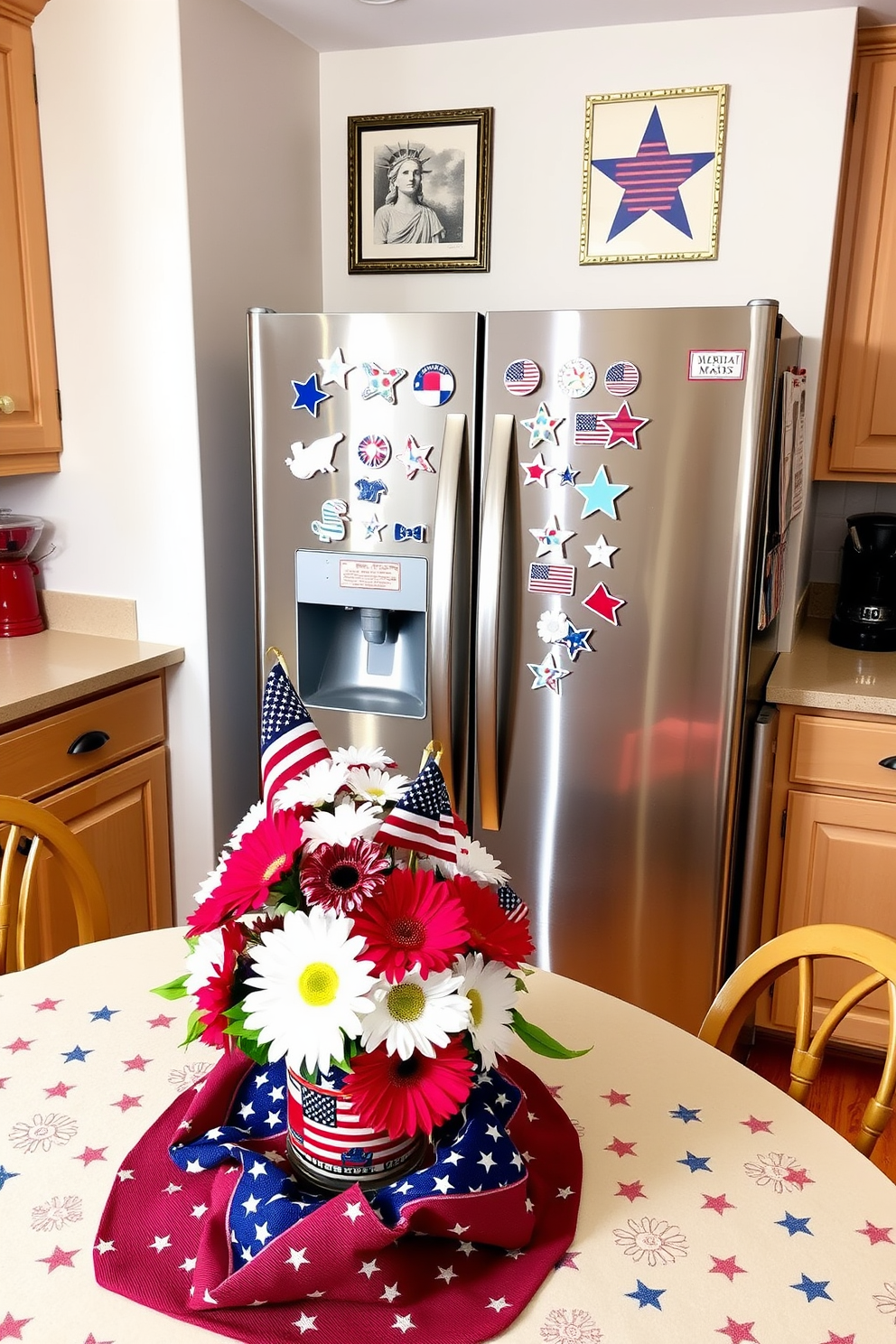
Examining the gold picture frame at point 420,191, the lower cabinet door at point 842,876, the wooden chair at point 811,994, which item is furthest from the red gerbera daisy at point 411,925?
the gold picture frame at point 420,191

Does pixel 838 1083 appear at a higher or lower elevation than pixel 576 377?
lower

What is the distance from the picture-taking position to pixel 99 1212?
2.96 feet

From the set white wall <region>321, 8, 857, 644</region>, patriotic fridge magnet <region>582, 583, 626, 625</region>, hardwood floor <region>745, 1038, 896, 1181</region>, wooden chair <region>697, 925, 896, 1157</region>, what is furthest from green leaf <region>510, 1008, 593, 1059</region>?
white wall <region>321, 8, 857, 644</region>

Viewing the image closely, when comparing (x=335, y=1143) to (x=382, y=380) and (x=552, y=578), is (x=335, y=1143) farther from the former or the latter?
(x=382, y=380)

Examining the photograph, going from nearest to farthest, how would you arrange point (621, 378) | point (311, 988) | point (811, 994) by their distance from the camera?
point (311, 988)
point (811, 994)
point (621, 378)

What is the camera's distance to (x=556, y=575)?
2072 millimetres

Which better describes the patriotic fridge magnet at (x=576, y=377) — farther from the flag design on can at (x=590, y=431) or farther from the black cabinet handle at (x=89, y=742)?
the black cabinet handle at (x=89, y=742)

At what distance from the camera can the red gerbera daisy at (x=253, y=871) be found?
32.1 inches

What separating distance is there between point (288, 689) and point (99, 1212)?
47cm

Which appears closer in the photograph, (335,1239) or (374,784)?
(335,1239)

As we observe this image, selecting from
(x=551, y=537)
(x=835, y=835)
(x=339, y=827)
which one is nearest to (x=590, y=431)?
(x=551, y=537)

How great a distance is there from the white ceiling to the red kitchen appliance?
1.25 metres

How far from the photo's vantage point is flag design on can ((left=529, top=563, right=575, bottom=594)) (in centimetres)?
206

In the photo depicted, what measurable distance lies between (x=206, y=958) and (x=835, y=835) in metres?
1.77
